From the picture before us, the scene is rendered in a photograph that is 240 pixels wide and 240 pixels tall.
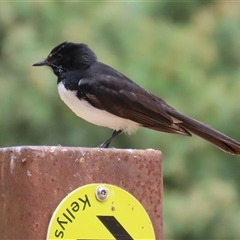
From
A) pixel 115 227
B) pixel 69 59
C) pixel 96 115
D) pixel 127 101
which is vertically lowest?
pixel 115 227

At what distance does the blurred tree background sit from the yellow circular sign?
411cm

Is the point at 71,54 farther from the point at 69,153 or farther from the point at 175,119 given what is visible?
Answer: the point at 69,153

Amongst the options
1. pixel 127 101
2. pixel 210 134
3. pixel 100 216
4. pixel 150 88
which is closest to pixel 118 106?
pixel 127 101

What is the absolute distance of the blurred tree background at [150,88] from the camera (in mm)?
7156

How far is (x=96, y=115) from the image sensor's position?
4762 mm

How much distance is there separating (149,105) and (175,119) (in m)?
0.19

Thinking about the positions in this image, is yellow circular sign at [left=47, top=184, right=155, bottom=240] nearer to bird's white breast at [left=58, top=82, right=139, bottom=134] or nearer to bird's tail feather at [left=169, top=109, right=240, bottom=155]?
bird's tail feather at [left=169, top=109, right=240, bottom=155]

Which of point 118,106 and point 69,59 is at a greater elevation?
point 69,59

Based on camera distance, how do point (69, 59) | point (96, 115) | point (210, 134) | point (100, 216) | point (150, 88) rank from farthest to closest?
1. point (150, 88)
2. point (69, 59)
3. point (96, 115)
4. point (210, 134)
5. point (100, 216)

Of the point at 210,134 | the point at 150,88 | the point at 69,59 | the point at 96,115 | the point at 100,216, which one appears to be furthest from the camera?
the point at 150,88

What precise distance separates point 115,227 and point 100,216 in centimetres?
6

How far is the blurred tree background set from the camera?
23.5 ft

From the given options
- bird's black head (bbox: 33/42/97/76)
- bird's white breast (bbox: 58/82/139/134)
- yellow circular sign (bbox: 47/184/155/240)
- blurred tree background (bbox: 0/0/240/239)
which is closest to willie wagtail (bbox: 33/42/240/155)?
bird's white breast (bbox: 58/82/139/134)

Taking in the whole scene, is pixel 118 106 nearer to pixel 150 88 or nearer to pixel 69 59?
pixel 69 59
